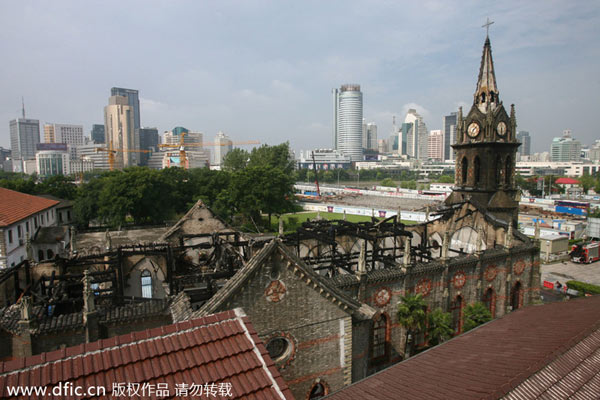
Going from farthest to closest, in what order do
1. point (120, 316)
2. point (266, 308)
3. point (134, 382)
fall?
point (120, 316) < point (266, 308) < point (134, 382)

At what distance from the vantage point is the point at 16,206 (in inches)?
1564

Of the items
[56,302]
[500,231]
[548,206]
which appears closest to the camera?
[56,302]

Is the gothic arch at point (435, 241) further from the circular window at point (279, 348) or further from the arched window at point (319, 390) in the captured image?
the circular window at point (279, 348)

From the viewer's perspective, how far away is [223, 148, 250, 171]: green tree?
84812 mm

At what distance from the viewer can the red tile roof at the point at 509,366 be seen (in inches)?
343

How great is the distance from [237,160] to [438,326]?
6971 cm

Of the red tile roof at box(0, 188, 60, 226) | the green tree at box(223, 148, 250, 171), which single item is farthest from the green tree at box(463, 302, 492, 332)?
the green tree at box(223, 148, 250, 171)

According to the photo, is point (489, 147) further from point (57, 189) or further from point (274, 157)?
point (57, 189)

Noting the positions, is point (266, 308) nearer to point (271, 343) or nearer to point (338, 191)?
point (271, 343)

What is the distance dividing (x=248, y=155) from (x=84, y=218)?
3869 cm

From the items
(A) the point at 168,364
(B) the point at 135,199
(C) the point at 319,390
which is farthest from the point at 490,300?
(B) the point at 135,199

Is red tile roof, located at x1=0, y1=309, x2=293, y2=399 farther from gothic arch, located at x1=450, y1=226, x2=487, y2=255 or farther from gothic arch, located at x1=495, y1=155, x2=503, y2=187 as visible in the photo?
gothic arch, located at x1=495, y1=155, x2=503, y2=187

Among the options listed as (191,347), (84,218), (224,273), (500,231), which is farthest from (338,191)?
(191,347)

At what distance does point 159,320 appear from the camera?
1656 centimetres
